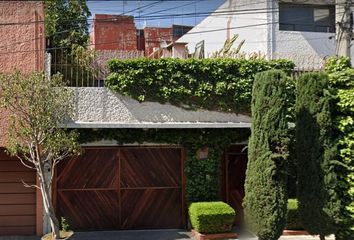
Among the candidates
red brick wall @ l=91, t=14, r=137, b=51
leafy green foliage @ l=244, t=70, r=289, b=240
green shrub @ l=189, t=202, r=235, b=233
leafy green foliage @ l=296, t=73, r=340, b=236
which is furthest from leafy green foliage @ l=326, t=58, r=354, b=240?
red brick wall @ l=91, t=14, r=137, b=51

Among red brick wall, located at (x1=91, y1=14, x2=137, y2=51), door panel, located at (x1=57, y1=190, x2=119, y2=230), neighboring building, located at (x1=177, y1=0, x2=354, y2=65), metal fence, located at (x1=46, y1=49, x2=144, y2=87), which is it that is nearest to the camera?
metal fence, located at (x1=46, y1=49, x2=144, y2=87)

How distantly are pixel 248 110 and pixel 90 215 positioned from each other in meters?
5.35

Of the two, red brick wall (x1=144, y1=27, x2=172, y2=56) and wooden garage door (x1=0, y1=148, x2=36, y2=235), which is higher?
red brick wall (x1=144, y1=27, x2=172, y2=56)

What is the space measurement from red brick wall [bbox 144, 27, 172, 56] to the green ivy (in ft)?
43.5

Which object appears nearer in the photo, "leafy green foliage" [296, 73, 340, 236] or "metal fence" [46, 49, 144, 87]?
"leafy green foliage" [296, 73, 340, 236]

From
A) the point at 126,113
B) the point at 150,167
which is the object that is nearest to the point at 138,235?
the point at 150,167

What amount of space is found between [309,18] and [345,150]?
11.4 m

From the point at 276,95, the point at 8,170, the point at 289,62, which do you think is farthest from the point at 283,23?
the point at 8,170

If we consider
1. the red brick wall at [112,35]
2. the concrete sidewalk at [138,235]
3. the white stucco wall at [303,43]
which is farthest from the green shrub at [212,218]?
the red brick wall at [112,35]

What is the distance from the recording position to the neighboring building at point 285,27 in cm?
2000

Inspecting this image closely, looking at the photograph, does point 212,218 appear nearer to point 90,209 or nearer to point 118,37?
point 90,209

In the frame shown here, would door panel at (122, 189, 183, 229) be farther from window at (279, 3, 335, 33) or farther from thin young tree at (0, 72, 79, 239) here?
window at (279, 3, 335, 33)

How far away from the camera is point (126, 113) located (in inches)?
563

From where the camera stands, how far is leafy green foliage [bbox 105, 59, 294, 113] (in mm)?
14266
